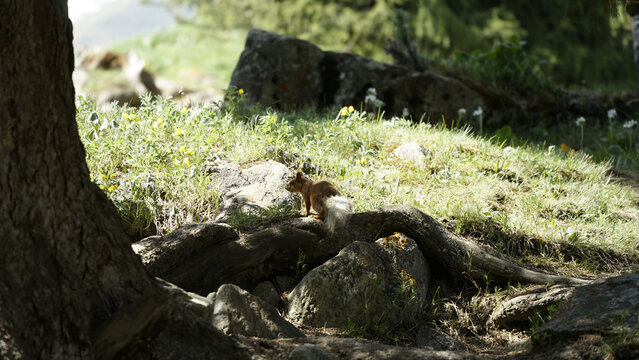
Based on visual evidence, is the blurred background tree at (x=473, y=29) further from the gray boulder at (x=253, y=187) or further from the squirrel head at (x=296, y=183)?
the squirrel head at (x=296, y=183)

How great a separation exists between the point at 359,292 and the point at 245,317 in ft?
2.74

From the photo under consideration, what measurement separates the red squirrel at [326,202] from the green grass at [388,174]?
46 cm

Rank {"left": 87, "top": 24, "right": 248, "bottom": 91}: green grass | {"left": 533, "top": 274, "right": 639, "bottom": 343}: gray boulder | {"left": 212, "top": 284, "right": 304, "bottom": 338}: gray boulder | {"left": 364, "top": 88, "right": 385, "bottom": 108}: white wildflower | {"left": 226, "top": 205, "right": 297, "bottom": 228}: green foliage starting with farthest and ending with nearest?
{"left": 87, "top": 24, "right": 248, "bottom": 91}: green grass, {"left": 364, "top": 88, "right": 385, "bottom": 108}: white wildflower, {"left": 226, "top": 205, "right": 297, "bottom": 228}: green foliage, {"left": 212, "top": 284, "right": 304, "bottom": 338}: gray boulder, {"left": 533, "top": 274, "right": 639, "bottom": 343}: gray boulder

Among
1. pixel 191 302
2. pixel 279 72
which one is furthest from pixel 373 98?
pixel 191 302

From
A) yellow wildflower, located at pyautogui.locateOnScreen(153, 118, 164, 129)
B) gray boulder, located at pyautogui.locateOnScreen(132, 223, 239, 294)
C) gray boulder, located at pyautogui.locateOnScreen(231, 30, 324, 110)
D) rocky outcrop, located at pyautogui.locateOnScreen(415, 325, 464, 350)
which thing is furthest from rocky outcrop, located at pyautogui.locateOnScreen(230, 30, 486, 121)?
rocky outcrop, located at pyautogui.locateOnScreen(415, 325, 464, 350)

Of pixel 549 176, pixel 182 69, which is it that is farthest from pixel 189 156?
pixel 182 69

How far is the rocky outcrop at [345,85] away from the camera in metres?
8.61

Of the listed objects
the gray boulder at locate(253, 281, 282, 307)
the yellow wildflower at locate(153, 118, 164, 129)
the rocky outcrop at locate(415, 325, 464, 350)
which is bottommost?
the rocky outcrop at locate(415, 325, 464, 350)

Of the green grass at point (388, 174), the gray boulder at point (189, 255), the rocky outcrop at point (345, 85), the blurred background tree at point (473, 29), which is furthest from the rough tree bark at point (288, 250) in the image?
the blurred background tree at point (473, 29)

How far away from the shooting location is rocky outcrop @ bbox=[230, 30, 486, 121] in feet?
28.2

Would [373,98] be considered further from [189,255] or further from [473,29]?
[473,29]

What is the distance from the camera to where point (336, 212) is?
4434 millimetres

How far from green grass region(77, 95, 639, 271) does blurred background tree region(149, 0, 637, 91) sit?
25.6 feet

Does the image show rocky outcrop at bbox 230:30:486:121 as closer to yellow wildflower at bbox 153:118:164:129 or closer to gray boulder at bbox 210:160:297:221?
yellow wildflower at bbox 153:118:164:129
